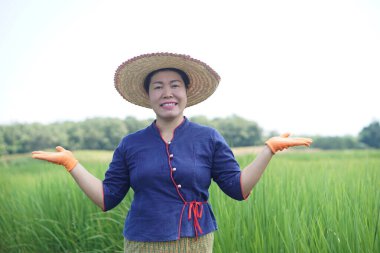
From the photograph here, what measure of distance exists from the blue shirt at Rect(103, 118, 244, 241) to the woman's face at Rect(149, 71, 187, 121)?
0.32 ft

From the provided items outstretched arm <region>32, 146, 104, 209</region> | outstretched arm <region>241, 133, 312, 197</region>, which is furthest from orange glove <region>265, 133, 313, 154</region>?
outstretched arm <region>32, 146, 104, 209</region>

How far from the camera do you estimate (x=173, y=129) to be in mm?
2078

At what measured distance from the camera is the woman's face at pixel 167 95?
2008 millimetres

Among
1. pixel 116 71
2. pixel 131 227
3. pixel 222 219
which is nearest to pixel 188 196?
pixel 131 227

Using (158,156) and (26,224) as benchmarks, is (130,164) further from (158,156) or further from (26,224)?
(26,224)

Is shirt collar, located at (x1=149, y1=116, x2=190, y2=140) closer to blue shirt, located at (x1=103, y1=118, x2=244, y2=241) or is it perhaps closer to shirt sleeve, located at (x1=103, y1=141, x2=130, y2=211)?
blue shirt, located at (x1=103, y1=118, x2=244, y2=241)

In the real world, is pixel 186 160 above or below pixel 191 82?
below

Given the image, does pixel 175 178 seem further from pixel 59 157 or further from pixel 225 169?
pixel 59 157

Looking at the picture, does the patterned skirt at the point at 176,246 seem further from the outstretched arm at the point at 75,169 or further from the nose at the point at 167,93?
the nose at the point at 167,93

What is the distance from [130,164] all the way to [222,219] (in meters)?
0.76

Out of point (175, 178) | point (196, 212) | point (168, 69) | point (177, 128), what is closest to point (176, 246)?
point (196, 212)

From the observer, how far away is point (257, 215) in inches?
94.3

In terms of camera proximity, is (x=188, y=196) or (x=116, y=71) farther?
(x=116, y=71)

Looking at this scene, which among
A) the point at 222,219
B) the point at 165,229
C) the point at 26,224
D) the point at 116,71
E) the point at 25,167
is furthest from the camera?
the point at 25,167
